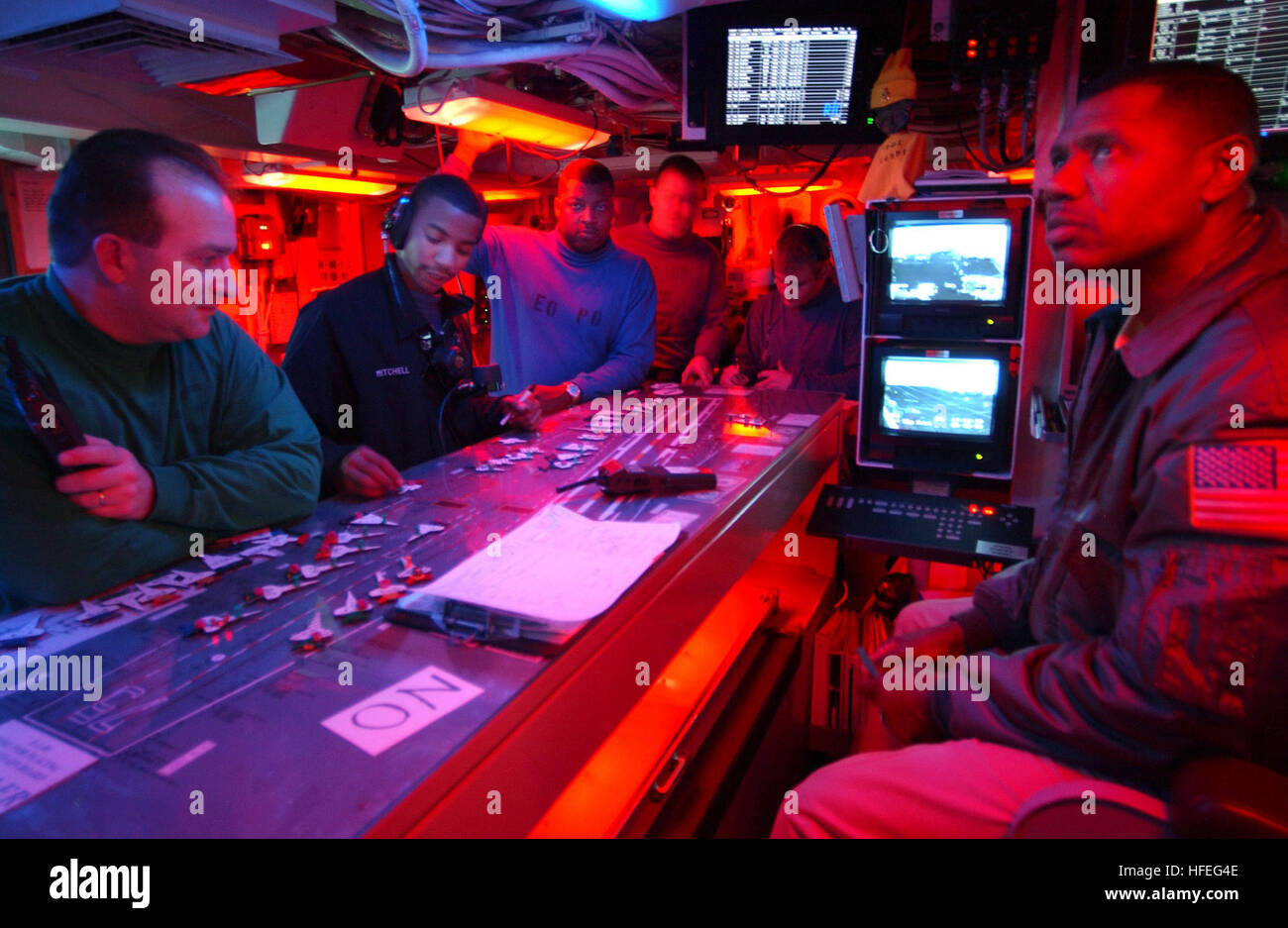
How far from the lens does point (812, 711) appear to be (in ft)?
8.63

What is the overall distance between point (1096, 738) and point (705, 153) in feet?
15.1

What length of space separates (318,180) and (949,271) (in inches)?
151

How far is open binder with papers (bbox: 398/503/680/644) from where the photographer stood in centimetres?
108

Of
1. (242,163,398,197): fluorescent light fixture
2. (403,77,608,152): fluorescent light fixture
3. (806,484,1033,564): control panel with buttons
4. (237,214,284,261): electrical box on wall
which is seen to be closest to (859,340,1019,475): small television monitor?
(806,484,1033,564): control panel with buttons

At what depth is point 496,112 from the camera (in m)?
2.79

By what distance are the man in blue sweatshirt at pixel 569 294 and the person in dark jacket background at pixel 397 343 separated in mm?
1064

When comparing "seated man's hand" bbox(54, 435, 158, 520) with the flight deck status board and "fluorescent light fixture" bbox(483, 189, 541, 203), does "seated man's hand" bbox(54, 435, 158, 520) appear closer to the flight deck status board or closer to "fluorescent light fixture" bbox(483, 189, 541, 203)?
the flight deck status board

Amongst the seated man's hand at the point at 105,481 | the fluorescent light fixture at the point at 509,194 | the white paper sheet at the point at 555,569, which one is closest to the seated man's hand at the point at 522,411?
the white paper sheet at the point at 555,569

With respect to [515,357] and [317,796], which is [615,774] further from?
[515,357]

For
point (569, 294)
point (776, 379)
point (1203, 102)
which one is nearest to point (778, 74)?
point (569, 294)

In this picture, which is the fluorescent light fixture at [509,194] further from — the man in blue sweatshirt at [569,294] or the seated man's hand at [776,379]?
the seated man's hand at [776,379]

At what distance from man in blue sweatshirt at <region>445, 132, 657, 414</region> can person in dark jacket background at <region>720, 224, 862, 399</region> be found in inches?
23.7

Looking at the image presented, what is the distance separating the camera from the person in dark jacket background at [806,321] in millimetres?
3906

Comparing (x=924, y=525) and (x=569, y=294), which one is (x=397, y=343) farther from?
(x=924, y=525)
